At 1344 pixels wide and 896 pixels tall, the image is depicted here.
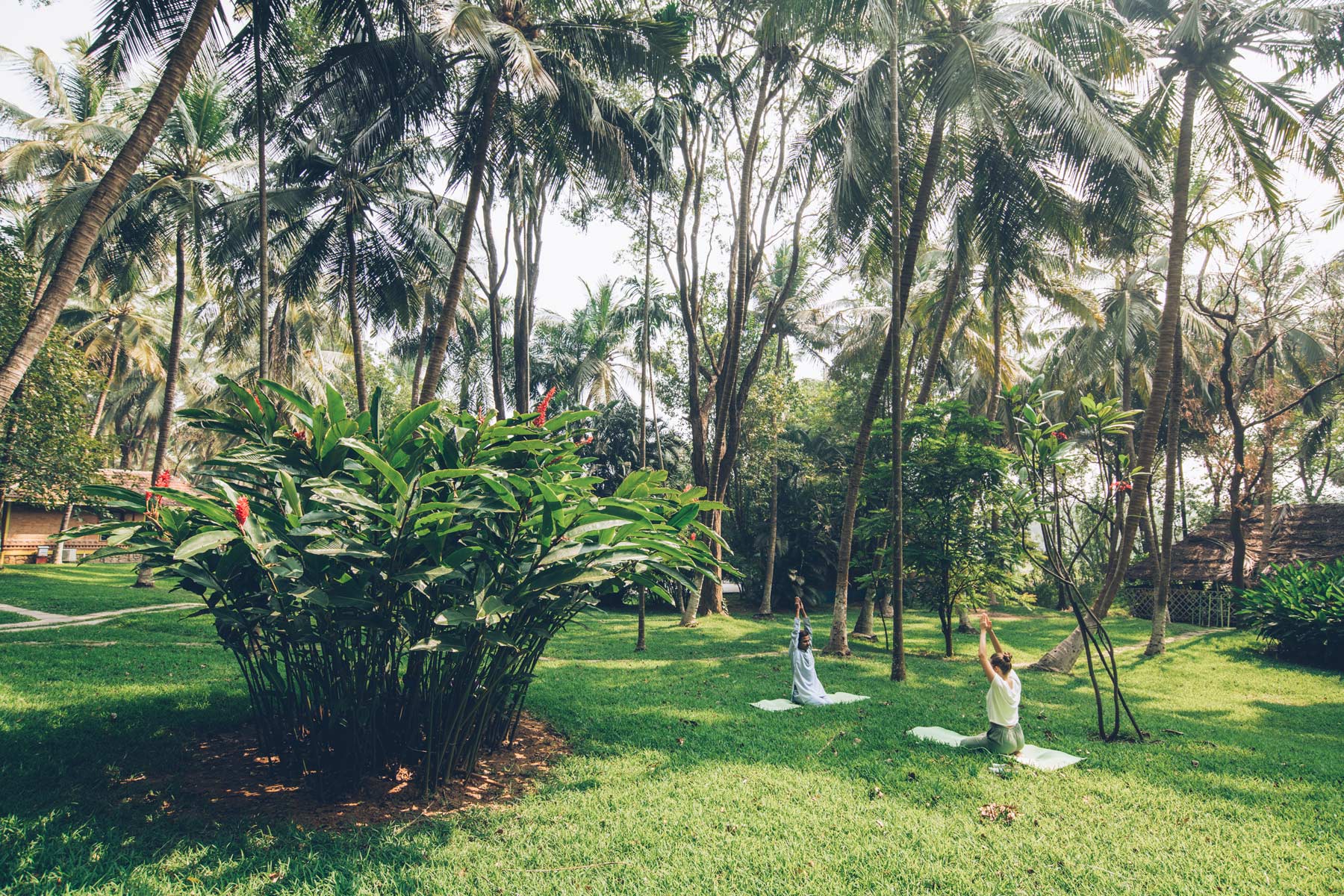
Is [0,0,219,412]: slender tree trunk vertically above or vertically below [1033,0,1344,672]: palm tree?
below

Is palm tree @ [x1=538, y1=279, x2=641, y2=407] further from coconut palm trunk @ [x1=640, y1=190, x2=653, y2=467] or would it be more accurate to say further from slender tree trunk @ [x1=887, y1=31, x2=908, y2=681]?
slender tree trunk @ [x1=887, y1=31, x2=908, y2=681]

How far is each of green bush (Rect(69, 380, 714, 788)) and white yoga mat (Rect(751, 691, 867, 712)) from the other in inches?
143

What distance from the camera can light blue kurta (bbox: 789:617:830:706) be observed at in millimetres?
7902

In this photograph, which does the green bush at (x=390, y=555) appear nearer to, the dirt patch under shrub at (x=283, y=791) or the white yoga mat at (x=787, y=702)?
the dirt patch under shrub at (x=283, y=791)

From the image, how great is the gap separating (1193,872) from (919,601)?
952 centimetres

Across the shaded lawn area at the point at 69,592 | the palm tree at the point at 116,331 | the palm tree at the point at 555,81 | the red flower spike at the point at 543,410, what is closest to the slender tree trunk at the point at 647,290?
the palm tree at the point at 555,81

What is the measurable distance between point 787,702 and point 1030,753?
261 cm

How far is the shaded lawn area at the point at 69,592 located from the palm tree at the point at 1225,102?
1704 cm

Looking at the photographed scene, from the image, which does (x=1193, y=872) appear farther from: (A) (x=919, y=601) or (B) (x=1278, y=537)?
(B) (x=1278, y=537)

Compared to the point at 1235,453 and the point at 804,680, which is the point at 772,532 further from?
the point at 804,680

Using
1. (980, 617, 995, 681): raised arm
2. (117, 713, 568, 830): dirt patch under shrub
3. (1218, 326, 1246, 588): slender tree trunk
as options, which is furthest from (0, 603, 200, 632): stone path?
(1218, 326, 1246, 588): slender tree trunk

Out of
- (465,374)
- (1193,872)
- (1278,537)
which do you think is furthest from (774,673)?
(1278,537)

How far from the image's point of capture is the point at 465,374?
919 inches

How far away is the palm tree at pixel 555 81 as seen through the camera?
30.2ft
